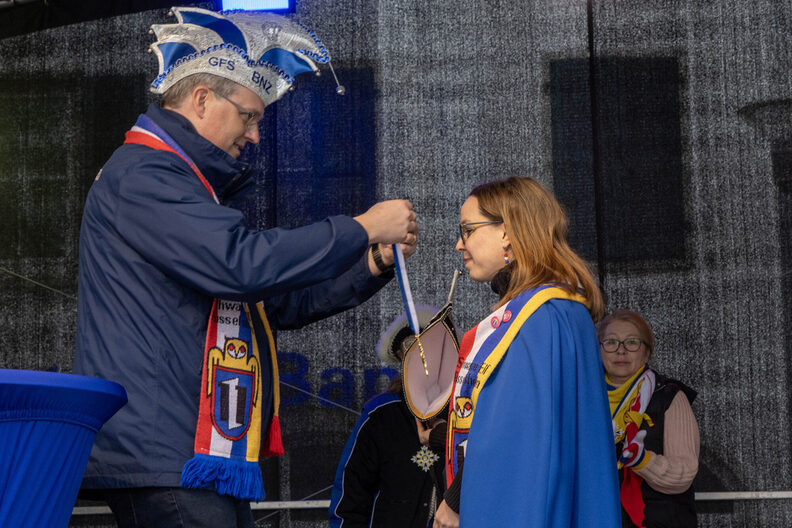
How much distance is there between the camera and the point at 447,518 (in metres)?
2.25

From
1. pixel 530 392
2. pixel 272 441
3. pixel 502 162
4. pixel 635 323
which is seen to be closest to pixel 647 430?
pixel 635 323

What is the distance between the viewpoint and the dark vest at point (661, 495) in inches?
147

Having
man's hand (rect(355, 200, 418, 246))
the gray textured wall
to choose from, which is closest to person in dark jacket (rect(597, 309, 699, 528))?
the gray textured wall

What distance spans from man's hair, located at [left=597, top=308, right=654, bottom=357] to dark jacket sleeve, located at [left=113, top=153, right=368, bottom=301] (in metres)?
2.29

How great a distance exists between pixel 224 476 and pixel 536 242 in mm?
938

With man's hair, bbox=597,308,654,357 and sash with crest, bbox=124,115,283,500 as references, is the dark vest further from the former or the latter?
sash with crest, bbox=124,115,283,500

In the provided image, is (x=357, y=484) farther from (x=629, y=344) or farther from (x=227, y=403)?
(x=227, y=403)

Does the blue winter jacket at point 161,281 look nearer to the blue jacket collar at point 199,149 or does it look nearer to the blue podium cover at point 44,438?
the blue jacket collar at point 199,149

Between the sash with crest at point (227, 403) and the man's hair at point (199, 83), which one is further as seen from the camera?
the man's hair at point (199, 83)

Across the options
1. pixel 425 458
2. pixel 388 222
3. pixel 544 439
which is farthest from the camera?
pixel 425 458

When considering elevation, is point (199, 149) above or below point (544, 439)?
above

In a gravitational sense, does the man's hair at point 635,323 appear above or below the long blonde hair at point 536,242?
below

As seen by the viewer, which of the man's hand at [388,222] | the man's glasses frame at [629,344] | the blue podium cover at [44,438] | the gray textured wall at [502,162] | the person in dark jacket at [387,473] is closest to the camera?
the blue podium cover at [44,438]

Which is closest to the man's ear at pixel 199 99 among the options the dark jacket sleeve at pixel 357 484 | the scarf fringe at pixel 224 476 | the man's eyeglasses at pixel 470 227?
the man's eyeglasses at pixel 470 227
